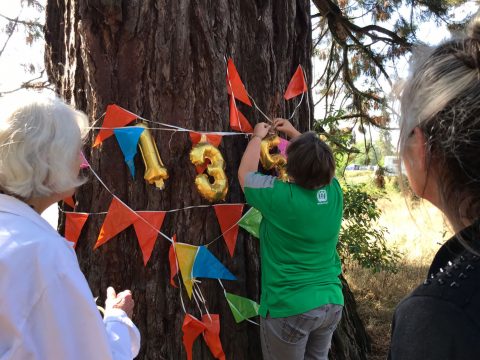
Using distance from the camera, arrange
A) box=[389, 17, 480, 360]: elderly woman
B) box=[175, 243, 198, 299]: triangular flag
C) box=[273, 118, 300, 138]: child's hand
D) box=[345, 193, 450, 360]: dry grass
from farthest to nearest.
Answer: box=[345, 193, 450, 360]: dry grass < box=[273, 118, 300, 138]: child's hand < box=[175, 243, 198, 299]: triangular flag < box=[389, 17, 480, 360]: elderly woman

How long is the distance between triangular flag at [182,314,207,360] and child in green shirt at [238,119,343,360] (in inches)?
13.2

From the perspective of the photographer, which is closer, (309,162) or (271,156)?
(309,162)

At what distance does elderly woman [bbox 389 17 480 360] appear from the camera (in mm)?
827

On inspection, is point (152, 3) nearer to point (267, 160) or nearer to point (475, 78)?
point (267, 160)

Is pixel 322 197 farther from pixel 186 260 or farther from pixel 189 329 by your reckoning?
pixel 189 329

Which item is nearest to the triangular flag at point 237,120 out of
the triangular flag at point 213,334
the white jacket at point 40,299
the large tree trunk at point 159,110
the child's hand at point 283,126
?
the large tree trunk at point 159,110

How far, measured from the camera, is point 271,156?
2.68 m

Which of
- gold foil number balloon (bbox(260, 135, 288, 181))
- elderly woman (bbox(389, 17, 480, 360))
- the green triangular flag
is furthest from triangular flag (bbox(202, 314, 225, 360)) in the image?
elderly woman (bbox(389, 17, 480, 360))

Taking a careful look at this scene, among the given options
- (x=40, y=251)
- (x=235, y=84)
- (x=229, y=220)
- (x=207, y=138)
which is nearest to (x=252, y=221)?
(x=229, y=220)

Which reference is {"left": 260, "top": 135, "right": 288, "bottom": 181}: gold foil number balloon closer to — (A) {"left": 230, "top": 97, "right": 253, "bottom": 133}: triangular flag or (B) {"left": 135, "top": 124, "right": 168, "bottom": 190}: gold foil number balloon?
(A) {"left": 230, "top": 97, "right": 253, "bottom": 133}: triangular flag

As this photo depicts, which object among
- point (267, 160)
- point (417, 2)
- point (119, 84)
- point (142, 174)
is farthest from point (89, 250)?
point (417, 2)

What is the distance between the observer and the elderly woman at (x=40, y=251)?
4.34ft

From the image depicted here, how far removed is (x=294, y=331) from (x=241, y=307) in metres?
0.33

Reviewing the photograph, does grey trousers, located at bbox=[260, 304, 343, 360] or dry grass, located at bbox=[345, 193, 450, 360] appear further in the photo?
dry grass, located at bbox=[345, 193, 450, 360]
